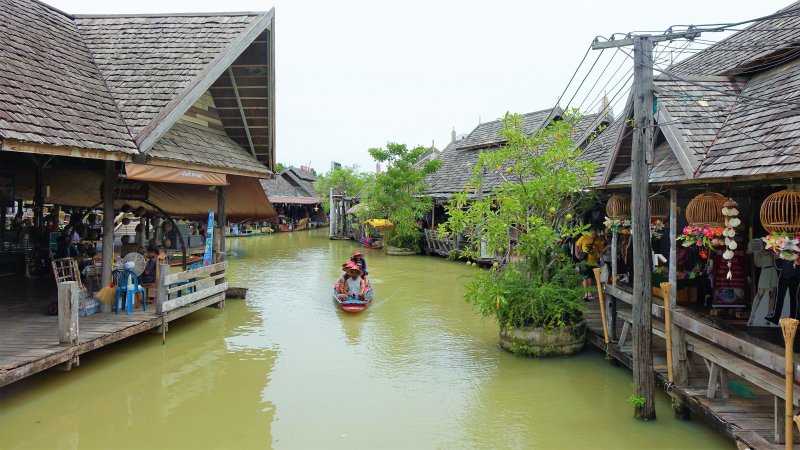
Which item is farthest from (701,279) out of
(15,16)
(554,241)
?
(15,16)

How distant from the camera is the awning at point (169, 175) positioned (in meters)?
9.02

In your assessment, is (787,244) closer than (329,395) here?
Yes

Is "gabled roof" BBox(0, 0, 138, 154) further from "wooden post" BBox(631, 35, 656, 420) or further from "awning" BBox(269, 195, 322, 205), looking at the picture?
"awning" BBox(269, 195, 322, 205)

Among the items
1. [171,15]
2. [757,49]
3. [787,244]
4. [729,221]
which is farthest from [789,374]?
[171,15]

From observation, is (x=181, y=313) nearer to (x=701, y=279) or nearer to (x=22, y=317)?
(x=22, y=317)

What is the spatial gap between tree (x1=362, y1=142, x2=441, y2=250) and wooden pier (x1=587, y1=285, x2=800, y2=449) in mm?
17865

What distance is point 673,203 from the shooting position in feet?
24.0

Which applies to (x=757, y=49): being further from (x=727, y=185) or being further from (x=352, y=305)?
(x=352, y=305)

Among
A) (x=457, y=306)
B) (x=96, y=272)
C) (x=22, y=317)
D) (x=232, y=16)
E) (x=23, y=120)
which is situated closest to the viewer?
(x=23, y=120)

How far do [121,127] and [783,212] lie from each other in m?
9.12

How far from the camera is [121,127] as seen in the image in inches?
359

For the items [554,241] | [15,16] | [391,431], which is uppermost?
[15,16]

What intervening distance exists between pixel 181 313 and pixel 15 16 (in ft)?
19.8

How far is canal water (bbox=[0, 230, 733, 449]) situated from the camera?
6.41 metres
